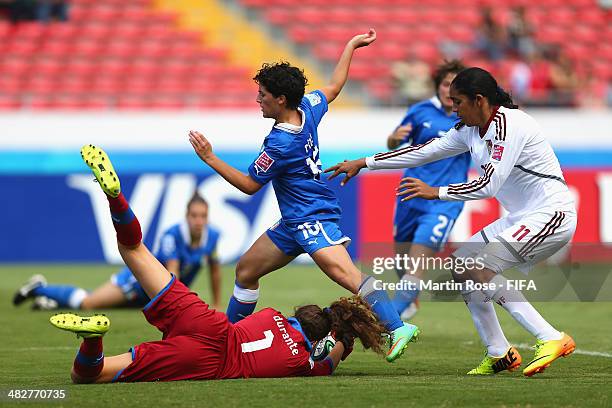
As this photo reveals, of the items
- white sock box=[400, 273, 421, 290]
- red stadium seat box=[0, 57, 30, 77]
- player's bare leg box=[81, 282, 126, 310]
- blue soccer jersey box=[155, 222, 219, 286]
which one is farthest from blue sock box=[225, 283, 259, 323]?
red stadium seat box=[0, 57, 30, 77]

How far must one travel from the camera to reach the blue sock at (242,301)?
8156 mm

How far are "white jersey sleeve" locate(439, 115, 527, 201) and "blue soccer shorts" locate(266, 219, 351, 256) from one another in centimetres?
100

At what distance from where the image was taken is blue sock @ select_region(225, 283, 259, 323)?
8156 millimetres

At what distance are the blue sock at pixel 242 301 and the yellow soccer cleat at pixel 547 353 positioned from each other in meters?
2.21

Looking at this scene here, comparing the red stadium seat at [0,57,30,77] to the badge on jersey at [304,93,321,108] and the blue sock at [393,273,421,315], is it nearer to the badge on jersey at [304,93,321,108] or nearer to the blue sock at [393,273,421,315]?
the blue sock at [393,273,421,315]

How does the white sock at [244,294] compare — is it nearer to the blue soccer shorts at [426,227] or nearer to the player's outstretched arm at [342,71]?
the player's outstretched arm at [342,71]

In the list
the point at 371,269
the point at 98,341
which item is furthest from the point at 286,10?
the point at 98,341

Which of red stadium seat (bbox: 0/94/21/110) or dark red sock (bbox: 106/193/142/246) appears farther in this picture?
red stadium seat (bbox: 0/94/21/110)

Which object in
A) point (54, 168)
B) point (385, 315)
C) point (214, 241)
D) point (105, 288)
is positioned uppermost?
point (385, 315)

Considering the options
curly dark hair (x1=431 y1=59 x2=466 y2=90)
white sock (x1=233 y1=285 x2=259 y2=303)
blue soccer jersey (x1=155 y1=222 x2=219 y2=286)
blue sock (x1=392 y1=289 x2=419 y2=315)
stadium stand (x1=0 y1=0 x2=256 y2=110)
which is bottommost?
stadium stand (x1=0 y1=0 x2=256 y2=110)

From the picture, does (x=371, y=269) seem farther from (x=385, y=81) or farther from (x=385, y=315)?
(x=385, y=81)

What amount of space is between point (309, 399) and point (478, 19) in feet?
61.2

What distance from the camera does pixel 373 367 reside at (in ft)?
26.0
